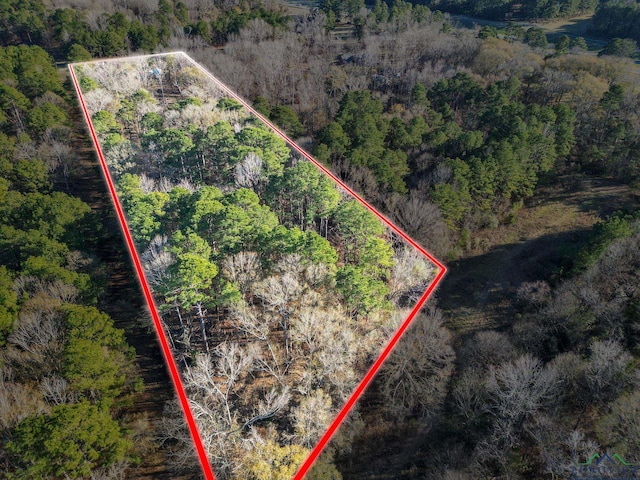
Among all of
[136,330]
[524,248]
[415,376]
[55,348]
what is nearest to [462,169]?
[524,248]

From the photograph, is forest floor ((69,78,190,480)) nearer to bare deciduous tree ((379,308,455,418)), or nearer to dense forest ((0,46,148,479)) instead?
dense forest ((0,46,148,479))

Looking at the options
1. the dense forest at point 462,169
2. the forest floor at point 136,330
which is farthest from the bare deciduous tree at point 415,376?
the forest floor at point 136,330

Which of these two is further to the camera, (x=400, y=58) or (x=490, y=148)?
(x=400, y=58)

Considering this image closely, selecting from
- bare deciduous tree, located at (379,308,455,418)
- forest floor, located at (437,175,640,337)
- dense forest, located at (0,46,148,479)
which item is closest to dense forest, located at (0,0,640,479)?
bare deciduous tree, located at (379,308,455,418)

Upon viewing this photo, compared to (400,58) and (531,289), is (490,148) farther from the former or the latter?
(400,58)

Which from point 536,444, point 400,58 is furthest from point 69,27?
point 536,444

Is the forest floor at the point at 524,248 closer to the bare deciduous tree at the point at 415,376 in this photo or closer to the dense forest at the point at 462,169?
the dense forest at the point at 462,169

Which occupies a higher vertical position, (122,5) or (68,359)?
(122,5)
